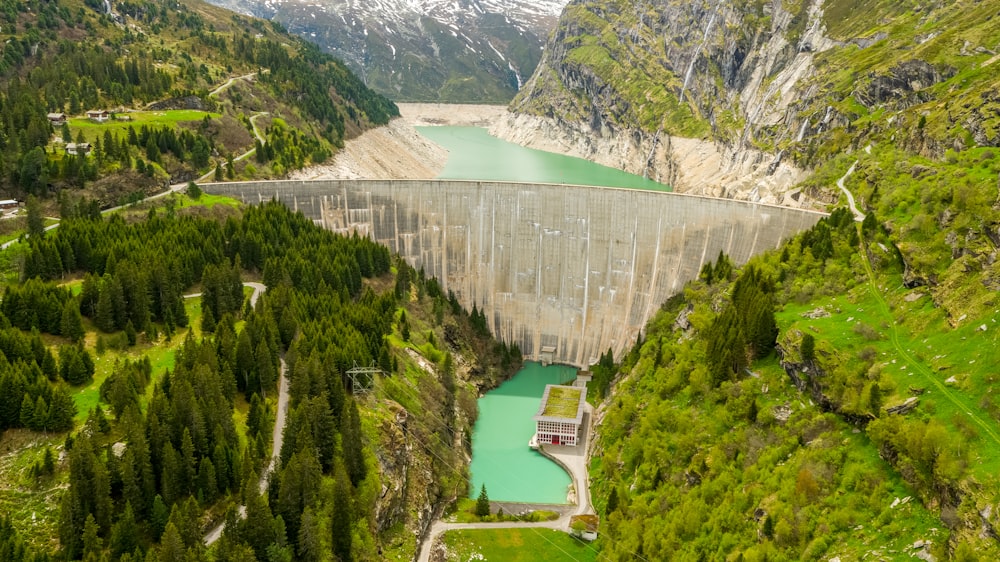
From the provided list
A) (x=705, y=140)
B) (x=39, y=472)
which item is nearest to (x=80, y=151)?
(x=39, y=472)

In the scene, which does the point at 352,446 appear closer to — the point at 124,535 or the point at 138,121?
the point at 124,535

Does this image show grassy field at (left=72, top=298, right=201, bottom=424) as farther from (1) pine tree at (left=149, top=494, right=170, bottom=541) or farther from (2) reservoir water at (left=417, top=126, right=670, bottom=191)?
(2) reservoir water at (left=417, top=126, right=670, bottom=191)

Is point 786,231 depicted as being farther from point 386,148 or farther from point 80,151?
point 386,148

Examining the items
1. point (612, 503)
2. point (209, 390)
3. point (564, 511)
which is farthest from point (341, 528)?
point (612, 503)

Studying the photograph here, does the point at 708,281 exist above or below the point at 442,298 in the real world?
above

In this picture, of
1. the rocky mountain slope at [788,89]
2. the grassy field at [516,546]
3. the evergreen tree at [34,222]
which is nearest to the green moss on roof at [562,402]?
the grassy field at [516,546]

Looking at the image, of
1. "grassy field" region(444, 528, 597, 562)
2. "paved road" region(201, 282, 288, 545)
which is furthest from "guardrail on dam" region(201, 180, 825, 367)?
"paved road" region(201, 282, 288, 545)
